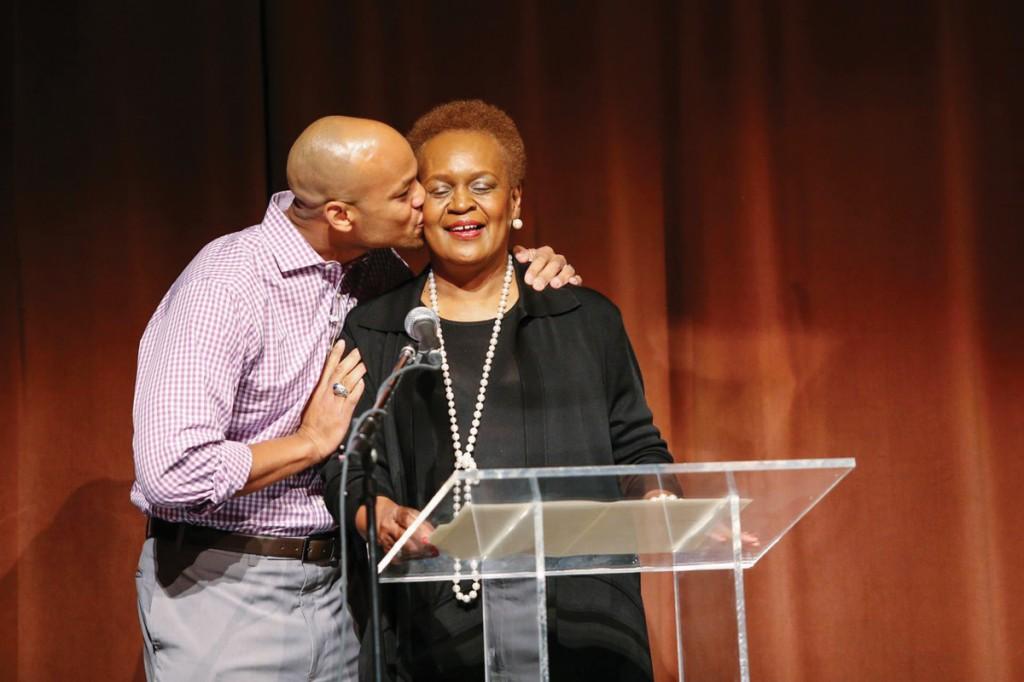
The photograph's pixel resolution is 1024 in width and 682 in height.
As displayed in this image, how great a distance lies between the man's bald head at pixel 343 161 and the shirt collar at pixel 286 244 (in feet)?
0.24

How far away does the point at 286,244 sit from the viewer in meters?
2.71

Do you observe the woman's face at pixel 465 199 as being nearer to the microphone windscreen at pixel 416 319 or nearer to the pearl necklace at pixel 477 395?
the pearl necklace at pixel 477 395

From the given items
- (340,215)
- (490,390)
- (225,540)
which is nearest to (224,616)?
(225,540)

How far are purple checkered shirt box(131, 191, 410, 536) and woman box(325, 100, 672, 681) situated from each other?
125 mm

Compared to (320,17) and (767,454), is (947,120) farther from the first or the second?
(320,17)

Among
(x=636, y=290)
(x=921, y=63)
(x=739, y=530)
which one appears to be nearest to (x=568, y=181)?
(x=636, y=290)

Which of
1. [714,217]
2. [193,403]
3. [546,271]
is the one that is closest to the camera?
[193,403]

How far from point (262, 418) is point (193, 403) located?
0.28 meters

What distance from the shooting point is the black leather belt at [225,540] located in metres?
2.60

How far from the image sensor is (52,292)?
A: 3.42 m

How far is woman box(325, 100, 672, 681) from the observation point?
Result: 2436 mm

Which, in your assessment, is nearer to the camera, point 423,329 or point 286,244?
point 423,329

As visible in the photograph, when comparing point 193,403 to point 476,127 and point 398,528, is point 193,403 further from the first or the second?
point 476,127

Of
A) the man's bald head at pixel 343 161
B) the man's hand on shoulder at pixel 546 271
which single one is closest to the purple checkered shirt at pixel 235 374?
the man's bald head at pixel 343 161
